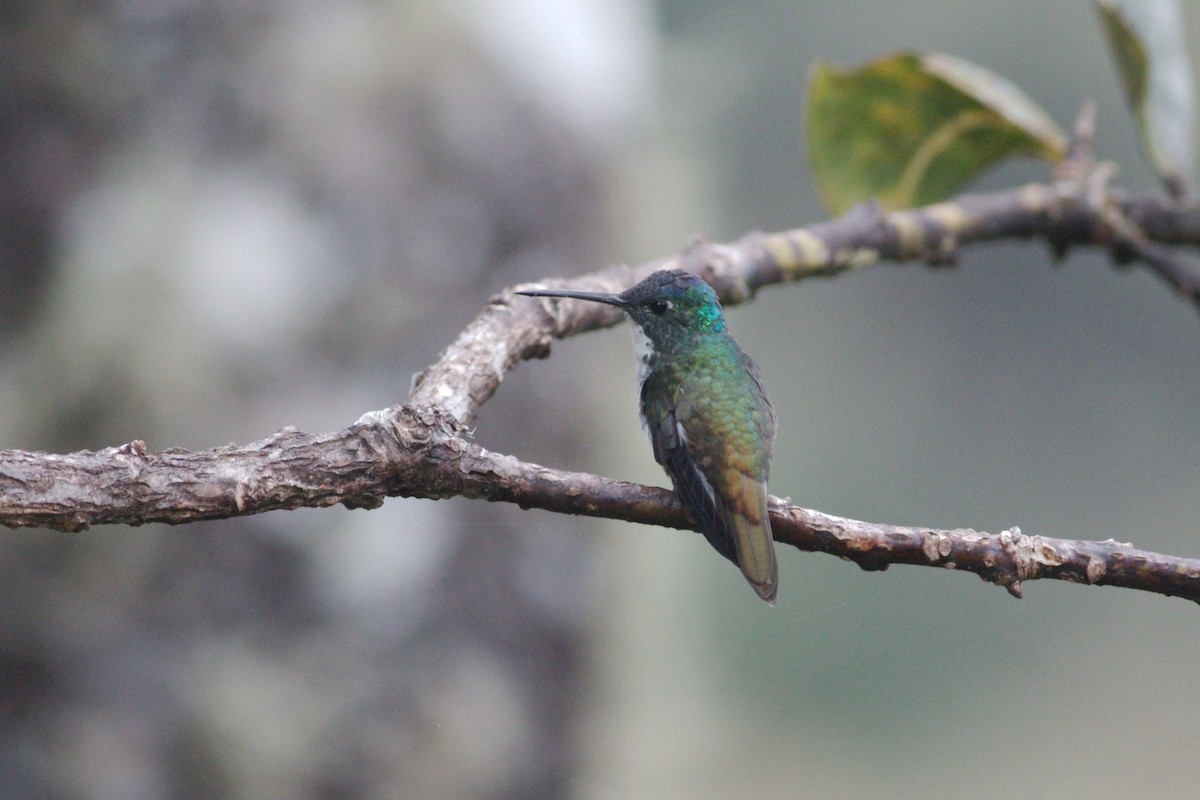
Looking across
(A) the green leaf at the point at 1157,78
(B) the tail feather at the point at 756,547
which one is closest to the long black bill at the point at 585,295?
(B) the tail feather at the point at 756,547

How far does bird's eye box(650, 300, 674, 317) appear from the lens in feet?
3.66

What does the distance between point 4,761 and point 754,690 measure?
1542 millimetres

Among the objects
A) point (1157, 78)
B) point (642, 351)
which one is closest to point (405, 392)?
point (642, 351)

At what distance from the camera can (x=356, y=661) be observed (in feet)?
5.82

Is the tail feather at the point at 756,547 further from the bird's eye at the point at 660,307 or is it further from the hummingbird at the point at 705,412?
the bird's eye at the point at 660,307

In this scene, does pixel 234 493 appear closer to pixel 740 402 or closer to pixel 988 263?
pixel 740 402

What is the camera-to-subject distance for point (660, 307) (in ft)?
3.66

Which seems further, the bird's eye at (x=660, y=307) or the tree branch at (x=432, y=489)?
the bird's eye at (x=660, y=307)

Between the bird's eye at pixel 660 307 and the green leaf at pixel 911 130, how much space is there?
0.66 metres

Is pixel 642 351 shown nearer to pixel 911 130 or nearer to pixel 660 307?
pixel 660 307

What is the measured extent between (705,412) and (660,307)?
0.14m

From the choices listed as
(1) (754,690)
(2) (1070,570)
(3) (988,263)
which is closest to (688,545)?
(1) (754,690)

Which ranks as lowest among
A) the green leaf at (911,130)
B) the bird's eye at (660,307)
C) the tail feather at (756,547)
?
the tail feather at (756,547)

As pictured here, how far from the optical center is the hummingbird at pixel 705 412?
858mm
